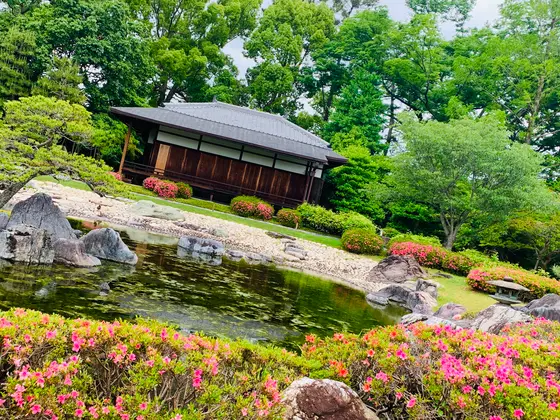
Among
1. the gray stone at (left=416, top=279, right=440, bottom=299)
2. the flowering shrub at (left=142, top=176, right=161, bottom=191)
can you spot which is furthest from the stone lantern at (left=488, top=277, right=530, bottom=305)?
the flowering shrub at (left=142, top=176, right=161, bottom=191)

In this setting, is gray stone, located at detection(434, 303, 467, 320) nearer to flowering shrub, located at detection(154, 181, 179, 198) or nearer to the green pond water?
the green pond water

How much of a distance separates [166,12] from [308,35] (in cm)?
1310

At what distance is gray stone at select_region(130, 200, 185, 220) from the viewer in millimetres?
16750

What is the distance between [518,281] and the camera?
1313 centimetres

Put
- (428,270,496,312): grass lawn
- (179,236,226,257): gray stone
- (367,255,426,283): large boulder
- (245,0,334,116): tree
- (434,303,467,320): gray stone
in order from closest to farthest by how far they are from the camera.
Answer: (434,303,467,320): gray stone, (428,270,496,312): grass lawn, (179,236,226,257): gray stone, (367,255,426,283): large boulder, (245,0,334,116): tree

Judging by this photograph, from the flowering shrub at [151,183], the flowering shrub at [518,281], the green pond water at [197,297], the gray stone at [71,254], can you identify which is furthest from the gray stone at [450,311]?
the flowering shrub at [151,183]

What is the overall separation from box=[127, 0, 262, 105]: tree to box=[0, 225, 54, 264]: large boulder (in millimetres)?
26947

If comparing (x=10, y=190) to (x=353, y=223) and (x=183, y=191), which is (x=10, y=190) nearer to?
(x=183, y=191)

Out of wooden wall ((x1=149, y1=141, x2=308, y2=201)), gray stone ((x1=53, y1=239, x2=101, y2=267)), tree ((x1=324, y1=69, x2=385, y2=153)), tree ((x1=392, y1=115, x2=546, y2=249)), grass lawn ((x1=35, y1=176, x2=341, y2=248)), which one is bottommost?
gray stone ((x1=53, y1=239, x2=101, y2=267))

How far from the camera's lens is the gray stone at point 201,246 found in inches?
Answer: 510

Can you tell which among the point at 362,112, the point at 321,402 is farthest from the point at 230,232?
the point at 362,112

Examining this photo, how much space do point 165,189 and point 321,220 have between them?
8398 mm

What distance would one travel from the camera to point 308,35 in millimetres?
39281

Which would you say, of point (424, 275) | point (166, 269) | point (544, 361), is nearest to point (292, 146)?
point (424, 275)
